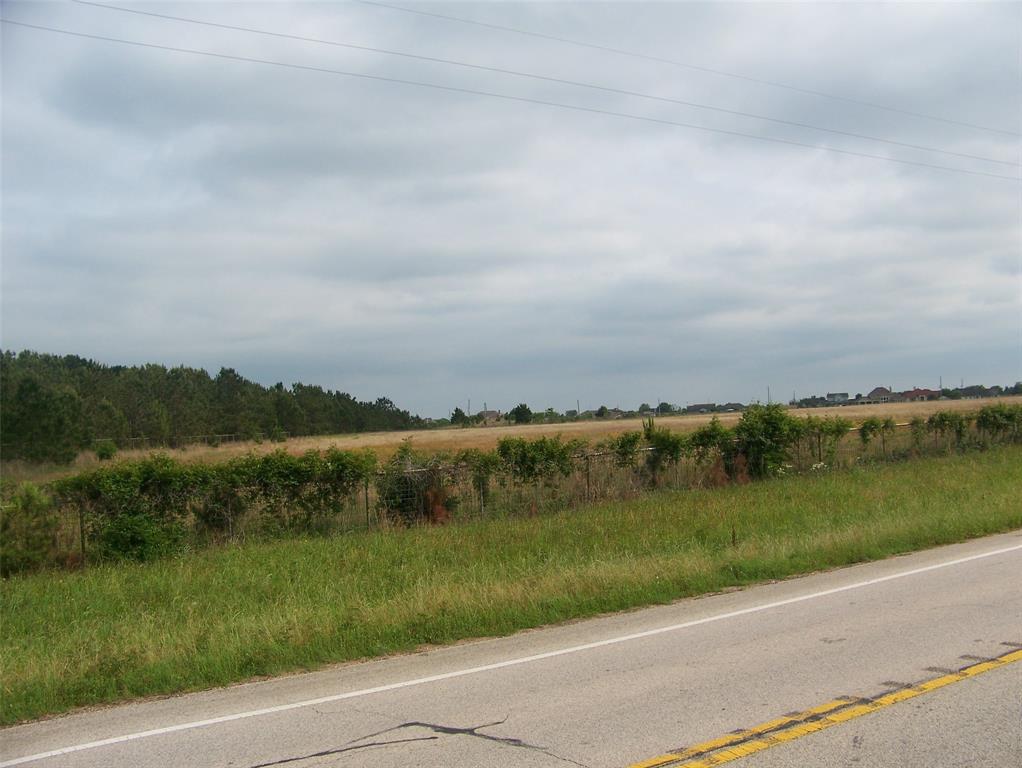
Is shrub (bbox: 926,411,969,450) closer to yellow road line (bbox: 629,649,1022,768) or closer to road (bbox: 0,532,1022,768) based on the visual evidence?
road (bbox: 0,532,1022,768)

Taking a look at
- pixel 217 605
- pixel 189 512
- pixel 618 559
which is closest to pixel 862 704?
pixel 618 559

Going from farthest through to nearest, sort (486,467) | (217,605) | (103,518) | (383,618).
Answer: (486,467) < (103,518) < (217,605) < (383,618)

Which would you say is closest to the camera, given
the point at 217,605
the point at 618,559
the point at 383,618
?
the point at 383,618

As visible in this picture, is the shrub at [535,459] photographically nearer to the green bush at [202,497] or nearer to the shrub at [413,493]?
the shrub at [413,493]

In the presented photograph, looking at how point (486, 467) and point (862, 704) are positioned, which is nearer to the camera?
point (862, 704)

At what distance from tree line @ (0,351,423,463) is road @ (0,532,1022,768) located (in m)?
A: 35.7

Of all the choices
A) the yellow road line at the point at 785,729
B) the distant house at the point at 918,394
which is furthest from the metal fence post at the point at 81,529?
the distant house at the point at 918,394

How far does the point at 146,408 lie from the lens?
70.9 m

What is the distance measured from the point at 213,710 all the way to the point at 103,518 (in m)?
12.4

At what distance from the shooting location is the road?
5793mm

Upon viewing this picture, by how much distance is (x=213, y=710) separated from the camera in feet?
24.3

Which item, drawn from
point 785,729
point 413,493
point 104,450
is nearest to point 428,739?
point 785,729

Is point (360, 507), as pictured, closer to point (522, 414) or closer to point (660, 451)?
point (660, 451)

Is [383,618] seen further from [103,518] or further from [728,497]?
[728,497]
